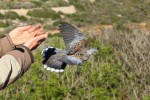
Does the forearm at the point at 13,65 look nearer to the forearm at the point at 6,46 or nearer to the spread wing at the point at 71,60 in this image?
the forearm at the point at 6,46

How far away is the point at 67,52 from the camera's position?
2412 millimetres

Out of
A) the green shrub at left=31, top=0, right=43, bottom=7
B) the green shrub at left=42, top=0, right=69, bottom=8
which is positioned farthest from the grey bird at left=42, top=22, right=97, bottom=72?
the green shrub at left=31, top=0, right=43, bottom=7

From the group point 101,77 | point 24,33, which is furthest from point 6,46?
point 101,77

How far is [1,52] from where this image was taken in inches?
96.4

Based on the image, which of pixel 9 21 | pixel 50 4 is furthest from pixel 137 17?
pixel 9 21

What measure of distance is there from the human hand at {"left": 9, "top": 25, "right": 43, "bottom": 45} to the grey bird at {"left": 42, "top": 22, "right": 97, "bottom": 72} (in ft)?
0.34

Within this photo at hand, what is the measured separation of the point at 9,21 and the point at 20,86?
24016 mm

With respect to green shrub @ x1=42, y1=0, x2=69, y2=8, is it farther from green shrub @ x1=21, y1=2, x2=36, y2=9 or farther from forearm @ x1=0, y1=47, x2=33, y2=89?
forearm @ x1=0, y1=47, x2=33, y2=89

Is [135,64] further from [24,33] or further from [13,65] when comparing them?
[13,65]

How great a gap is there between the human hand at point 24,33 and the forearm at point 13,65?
72 millimetres

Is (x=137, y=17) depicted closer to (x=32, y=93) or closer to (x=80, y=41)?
(x=32, y=93)

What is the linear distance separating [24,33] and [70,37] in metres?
0.23

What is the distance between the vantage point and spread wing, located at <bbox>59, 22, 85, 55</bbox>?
2398 millimetres

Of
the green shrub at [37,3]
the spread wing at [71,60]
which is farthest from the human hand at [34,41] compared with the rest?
the green shrub at [37,3]
